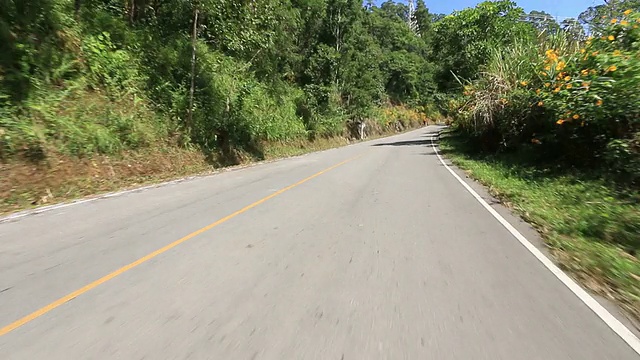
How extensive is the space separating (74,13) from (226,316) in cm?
1472

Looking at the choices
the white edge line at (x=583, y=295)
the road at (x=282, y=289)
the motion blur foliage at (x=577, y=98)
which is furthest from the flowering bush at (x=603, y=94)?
the white edge line at (x=583, y=295)

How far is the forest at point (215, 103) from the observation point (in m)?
9.56

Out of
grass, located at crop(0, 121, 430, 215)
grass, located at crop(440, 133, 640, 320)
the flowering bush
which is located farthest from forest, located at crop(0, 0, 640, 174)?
grass, located at crop(440, 133, 640, 320)

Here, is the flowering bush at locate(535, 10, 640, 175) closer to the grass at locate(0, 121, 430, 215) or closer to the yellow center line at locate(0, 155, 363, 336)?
the yellow center line at locate(0, 155, 363, 336)

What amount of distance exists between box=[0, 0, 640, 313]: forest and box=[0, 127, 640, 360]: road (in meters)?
1.34

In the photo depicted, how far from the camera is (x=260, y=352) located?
3.20 meters

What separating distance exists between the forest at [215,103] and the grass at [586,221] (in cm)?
4

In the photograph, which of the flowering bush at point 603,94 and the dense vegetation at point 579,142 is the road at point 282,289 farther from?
the flowering bush at point 603,94

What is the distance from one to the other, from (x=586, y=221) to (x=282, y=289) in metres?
A: 5.80

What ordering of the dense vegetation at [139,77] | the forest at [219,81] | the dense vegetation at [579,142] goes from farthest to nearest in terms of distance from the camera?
the dense vegetation at [139,77]
the forest at [219,81]
the dense vegetation at [579,142]

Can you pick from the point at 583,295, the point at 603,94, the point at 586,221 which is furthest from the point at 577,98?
the point at 583,295

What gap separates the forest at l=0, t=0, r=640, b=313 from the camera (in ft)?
31.4

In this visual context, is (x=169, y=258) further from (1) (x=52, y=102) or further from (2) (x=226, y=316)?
(1) (x=52, y=102)

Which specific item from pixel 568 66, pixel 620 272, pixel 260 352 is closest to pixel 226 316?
pixel 260 352
